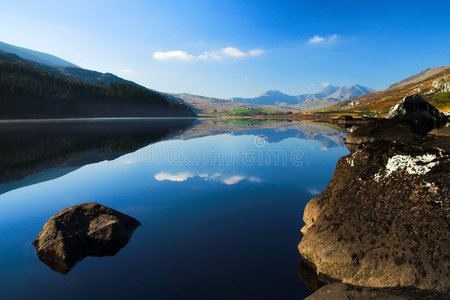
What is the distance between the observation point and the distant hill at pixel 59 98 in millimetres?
96250

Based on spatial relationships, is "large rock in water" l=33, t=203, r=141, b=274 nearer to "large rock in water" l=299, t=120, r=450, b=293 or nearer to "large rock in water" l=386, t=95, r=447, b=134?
"large rock in water" l=299, t=120, r=450, b=293

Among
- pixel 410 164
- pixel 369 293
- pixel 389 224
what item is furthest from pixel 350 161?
pixel 369 293

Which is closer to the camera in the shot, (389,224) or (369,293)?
(369,293)

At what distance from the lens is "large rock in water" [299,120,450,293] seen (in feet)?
19.1

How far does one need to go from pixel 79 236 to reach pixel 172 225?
375 centimetres

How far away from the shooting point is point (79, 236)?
8.41 metres

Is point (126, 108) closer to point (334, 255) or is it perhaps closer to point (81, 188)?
point (81, 188)

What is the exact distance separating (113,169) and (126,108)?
515ft

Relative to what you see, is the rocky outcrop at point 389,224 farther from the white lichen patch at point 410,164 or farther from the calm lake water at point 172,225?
the calm lake water at point 172,225

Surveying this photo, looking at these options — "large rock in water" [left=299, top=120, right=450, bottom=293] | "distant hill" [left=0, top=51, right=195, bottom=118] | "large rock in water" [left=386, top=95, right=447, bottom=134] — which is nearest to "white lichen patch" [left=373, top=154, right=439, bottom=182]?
"large rock in water" [left=299, top=120, right=450, bottom=293]

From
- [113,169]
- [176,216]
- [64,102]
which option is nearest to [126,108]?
[64,102]

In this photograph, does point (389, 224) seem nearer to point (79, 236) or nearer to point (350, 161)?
point (350, 161)

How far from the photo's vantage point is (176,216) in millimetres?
11227

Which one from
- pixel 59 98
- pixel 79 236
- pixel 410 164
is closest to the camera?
pixel 410 164
